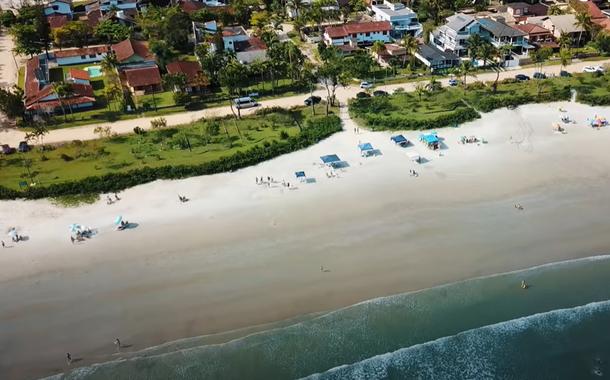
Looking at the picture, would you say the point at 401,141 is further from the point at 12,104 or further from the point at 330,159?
the point at 12,104

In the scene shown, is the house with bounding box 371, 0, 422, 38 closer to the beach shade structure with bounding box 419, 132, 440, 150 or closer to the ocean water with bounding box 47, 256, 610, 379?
the beach shade structure with bounding box 419, 132, 440, 150

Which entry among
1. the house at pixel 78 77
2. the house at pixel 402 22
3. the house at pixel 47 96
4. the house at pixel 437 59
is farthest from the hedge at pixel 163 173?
the house at pixel 402 22

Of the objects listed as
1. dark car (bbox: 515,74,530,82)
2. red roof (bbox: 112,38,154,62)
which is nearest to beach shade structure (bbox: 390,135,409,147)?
dark car (bbox: 515,74,530,82)

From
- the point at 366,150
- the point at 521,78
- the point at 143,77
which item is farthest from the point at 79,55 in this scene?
the point at 521,78

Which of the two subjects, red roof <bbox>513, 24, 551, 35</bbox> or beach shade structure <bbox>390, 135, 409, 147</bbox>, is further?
red roof <bbox>513, 24, 551, 35</bbox>

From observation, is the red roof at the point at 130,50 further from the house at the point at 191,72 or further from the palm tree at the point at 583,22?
the palm tree at the point at 583,22
